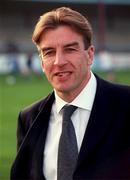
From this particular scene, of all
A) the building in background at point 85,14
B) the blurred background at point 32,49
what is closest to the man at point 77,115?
the blurred background at point 32,49

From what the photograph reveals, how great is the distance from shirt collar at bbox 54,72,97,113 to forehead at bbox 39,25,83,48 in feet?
0.66

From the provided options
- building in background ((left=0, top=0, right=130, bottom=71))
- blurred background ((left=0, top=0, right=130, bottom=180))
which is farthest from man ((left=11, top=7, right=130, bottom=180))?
building in background ((left=0, top=0, right=130, bottom=71))

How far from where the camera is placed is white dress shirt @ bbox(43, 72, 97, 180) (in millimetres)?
2311

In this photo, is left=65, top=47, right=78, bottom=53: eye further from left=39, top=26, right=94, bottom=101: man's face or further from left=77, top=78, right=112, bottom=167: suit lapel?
left=77, top=78, right=112, bottom=167: suit lapel

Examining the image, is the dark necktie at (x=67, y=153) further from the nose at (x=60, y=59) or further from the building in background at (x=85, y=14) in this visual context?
the building in background at (x=85, y=14)

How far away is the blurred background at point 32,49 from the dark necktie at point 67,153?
296 inches

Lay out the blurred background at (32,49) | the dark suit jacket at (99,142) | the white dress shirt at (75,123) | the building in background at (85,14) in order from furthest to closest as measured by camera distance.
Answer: the building in background at (85,14) < the blurred background at (32,49) < the white dress shirt at (75,123) < the dark suit jacket at (99,142)

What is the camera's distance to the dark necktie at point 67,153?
88.3 inches

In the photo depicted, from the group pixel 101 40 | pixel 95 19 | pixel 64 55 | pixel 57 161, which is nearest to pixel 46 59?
pixel 64 55

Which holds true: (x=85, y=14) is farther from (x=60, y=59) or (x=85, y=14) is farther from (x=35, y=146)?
(x=60, y=59)

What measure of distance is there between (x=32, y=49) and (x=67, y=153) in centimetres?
2510

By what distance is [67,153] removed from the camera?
7.40 feet

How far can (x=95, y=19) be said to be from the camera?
30578 mm

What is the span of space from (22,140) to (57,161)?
0.25m
